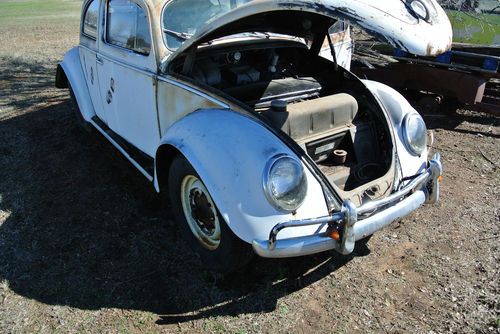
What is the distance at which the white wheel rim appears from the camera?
2881 mm

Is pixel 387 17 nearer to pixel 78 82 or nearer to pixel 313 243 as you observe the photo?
pixel 313 243

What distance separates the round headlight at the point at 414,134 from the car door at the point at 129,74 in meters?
1.98

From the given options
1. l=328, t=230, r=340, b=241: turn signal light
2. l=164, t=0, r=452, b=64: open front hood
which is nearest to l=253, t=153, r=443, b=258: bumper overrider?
l=328, t=230, r=340, b=241: turn signal light

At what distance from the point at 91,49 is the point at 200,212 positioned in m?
2.59

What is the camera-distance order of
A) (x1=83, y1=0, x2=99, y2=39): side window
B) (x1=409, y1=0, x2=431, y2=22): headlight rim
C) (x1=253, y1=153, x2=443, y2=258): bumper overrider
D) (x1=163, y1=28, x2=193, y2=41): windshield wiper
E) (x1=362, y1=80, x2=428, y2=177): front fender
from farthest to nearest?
(x1=83, y1=0, x2=99, y2=39): side window
(x1=163, y1=28, x2=193, y2=41): windshield wiper
(x1=362, y1=80, x2=428, y2=177): front fender
(x1=409, y1=0, x2=431, y2=22): headlight rim
(x1=253, y1=153, x2=443, y2=258): bumper overrider

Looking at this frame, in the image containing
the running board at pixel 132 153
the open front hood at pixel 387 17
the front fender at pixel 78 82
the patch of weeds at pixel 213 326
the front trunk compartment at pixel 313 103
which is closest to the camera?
the open front hood at pixel 387 17

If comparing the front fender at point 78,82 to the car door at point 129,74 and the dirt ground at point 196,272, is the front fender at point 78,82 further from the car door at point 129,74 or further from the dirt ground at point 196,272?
the dirt ground at point 196,272

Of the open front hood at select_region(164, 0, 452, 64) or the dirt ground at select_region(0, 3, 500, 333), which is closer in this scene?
the open front hood at select_region(164, 0, 452, 64)

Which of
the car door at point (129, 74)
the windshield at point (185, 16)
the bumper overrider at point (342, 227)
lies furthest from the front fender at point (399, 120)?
the car door at point (129, 74)

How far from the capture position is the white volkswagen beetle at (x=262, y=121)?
240 centimetres

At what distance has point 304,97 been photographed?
355 cm

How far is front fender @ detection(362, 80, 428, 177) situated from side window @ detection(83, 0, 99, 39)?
287 cm

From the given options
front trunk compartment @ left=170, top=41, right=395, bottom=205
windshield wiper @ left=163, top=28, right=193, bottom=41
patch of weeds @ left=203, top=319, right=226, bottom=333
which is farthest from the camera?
windshield wiper @ left=163, top=28, right=193, bottom=41

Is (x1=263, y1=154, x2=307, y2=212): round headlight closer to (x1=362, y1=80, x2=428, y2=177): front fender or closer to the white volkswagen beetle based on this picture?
the white volkswagen beetle
